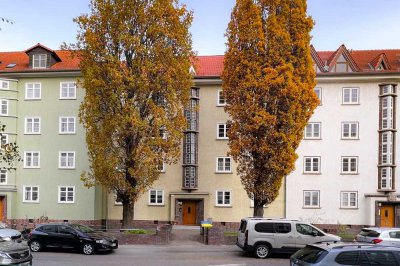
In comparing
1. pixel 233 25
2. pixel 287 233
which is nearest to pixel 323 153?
pixel 233 25

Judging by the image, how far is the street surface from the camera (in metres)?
20.3

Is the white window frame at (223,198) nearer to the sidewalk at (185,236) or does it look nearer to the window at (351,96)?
the sidewalk at (185,236)

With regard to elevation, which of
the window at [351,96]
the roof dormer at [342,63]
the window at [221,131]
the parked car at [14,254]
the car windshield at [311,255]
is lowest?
the parked car at [14,254]

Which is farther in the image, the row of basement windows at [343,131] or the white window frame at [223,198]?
the white window frame at [223,198]

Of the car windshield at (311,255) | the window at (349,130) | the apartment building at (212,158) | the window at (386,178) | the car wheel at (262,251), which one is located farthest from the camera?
the window at (349,130)

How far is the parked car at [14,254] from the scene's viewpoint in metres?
15.3

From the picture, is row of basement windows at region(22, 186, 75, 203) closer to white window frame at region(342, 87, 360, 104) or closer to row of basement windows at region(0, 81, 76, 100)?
row of basement windows at region(0, 81, 76, 100)

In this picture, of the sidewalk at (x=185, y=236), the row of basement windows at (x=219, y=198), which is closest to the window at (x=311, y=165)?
the row of basement windows at (x=219, y=198)

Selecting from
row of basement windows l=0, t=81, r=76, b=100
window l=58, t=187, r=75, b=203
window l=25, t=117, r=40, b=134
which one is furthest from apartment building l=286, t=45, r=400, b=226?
window l=25, t=117, r=40, b=134

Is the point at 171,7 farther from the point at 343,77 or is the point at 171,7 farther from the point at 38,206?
the point at 38,206

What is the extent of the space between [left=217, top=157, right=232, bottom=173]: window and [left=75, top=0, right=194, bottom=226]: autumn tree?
9346mm

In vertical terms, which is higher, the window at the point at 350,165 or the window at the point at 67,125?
the window at the point at 67,125

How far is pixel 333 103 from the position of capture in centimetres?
3844

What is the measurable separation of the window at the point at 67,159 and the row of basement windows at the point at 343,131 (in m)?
19.4
